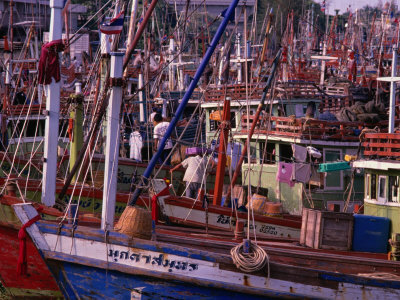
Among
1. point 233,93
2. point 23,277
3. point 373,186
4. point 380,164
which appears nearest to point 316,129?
point 233,93

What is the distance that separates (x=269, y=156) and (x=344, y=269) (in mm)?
10147

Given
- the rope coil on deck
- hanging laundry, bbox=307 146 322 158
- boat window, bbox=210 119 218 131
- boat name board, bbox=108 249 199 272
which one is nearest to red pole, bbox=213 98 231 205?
hanging laundry, bbox=307 146 322 158

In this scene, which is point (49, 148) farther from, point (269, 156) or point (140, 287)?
point (269, 156)

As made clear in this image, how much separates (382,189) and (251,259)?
13.5 ft

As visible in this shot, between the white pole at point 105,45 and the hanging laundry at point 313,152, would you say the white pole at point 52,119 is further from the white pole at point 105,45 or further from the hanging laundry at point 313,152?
the hanging laundry at point 313,152

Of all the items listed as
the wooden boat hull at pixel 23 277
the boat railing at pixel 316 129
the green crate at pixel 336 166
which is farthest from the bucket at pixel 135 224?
the boat railing at pixel 316 129

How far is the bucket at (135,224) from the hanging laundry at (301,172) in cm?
899

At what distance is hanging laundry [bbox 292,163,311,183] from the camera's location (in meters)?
21.3

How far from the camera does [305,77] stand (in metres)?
46.2

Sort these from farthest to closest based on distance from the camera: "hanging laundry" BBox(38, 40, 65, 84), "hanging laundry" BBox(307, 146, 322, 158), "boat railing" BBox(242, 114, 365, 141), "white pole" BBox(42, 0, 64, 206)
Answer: "boat railing" BBox(242, 114, 365, 141) → "hanging laundry" BBox(307, 146, 322, 158) → "white pole" BBox(42, 0, 64, 206) → "hanging laundry" BBox(38, 40, 65, 84)

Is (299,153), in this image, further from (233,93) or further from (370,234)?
(370,234)

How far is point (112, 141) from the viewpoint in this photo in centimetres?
1315

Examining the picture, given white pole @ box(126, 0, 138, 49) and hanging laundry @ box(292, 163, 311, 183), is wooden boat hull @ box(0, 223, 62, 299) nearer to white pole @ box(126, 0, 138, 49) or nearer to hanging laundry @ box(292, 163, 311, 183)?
white pole @ box(126, 0, 138, 49)

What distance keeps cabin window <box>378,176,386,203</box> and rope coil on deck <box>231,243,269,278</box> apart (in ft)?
12.5
